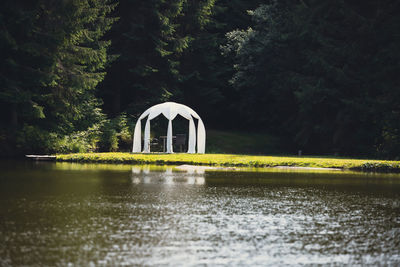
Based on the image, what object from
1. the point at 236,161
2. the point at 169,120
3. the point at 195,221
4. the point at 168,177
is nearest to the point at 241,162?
the point at 236,161

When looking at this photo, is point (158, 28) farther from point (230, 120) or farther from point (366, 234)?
point (366, 234)

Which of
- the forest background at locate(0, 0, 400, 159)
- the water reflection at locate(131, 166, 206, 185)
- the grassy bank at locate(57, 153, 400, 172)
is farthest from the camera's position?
the forest background at locate(0, 0, 400, 159)

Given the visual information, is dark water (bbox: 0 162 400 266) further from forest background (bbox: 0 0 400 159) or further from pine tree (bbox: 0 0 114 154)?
forest background (bbox: 0 0 400 159)

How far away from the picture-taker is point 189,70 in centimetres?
4503

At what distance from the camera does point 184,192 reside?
15156mm

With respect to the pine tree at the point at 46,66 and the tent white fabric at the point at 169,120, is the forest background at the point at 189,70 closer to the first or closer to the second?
the pine tree at the point at 46,66

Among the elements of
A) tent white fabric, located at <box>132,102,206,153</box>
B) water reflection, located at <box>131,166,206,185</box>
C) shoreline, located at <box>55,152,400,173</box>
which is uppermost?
tent white fabric, located at <box>132,102,206,153</box>

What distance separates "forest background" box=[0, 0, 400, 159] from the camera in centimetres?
3153

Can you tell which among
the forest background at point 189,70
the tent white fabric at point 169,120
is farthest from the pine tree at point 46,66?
the tent white fabric at point 169,120

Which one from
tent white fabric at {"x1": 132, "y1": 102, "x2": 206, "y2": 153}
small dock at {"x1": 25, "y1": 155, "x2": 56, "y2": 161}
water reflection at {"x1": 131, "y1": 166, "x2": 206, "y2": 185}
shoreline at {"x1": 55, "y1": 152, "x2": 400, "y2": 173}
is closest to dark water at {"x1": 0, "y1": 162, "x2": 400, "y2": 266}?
water reflection at {"x1": 131, "y1": 166, "x2": 206, "y2": 185}

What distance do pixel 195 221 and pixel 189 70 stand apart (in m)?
34.8

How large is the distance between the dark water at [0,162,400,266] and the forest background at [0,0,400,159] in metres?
14.1

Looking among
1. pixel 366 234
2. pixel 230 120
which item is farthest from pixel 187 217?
pixel 230 120

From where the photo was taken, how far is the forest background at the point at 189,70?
31531mm
